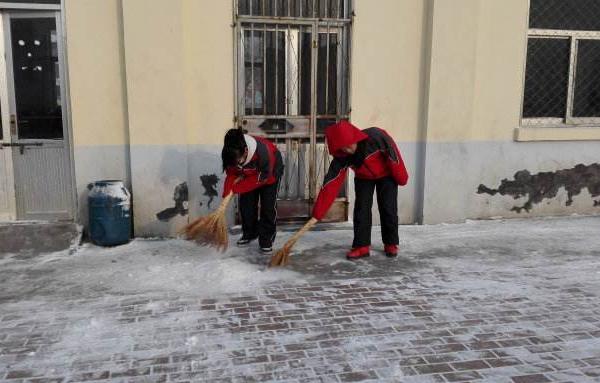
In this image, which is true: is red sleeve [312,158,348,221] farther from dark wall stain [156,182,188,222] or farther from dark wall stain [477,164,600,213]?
dark wall stain [477,164,600,213]

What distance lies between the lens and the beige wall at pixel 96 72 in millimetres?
5809

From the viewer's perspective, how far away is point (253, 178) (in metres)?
5.51

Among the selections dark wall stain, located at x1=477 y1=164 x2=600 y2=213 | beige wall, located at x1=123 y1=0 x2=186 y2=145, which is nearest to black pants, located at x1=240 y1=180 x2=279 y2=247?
beige wall, located at x1=123 y1=0 x2=186 y2=145

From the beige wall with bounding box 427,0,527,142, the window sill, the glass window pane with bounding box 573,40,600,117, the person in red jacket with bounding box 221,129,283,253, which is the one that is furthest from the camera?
the glass window pane with bounding box 573,40,600,117

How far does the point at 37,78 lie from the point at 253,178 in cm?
269

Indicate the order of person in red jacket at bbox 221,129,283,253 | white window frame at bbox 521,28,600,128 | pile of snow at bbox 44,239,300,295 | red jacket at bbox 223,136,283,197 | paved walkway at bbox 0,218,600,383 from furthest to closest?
white window frame at bbox 521,28,600,128, red jacket at bbox 223,136,283,197, person in red jacket at bbox 221,129,283,253, pile of snow at bbox 44,239,300,295, paved walkway at bbox 0,218,600,383

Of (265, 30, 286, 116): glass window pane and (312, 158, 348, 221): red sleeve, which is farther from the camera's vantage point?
(265, 30, 286, 116): glass window pane

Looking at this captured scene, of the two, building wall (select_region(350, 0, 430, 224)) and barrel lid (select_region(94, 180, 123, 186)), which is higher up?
building wall (select_region(350, 0, 430, 224))

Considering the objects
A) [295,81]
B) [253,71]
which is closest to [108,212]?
Result: [253,71]

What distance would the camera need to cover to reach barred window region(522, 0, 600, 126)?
723cm

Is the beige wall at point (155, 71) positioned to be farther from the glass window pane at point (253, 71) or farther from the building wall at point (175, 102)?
the glass window pane at point (253, 71)

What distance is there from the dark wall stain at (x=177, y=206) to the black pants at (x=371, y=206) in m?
1.97

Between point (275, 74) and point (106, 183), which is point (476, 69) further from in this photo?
point (106, 183)

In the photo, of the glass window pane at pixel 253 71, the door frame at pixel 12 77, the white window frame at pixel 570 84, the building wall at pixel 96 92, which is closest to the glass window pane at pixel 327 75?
the glass window pane at pixel 253 71
